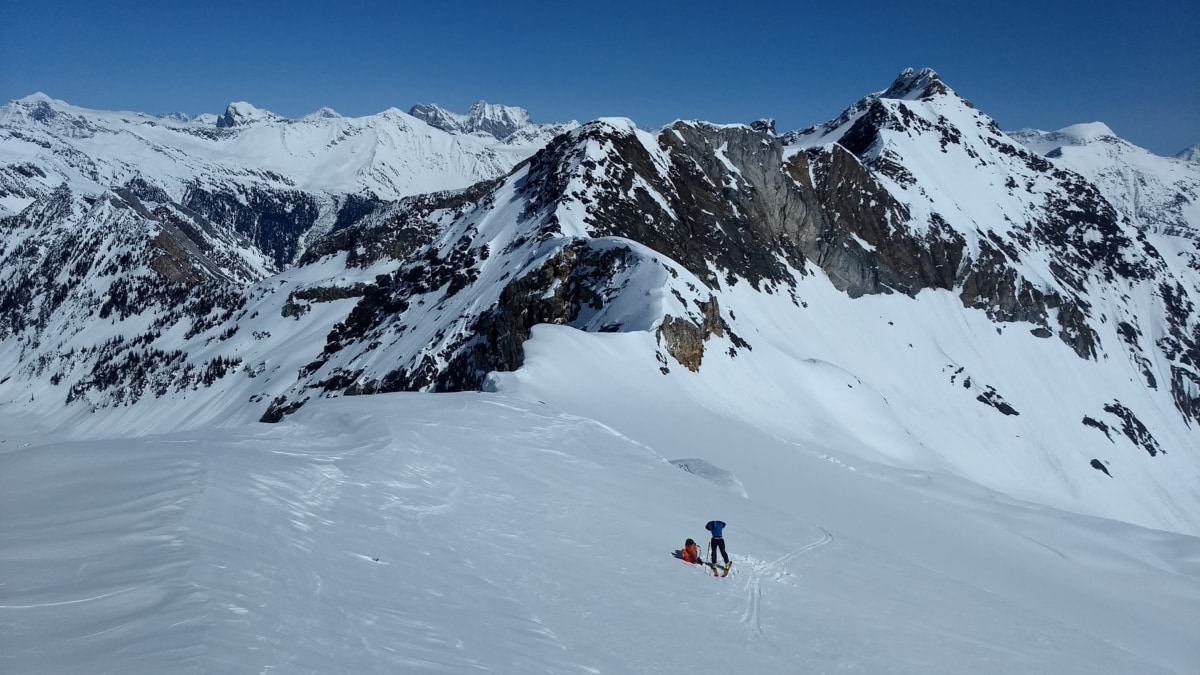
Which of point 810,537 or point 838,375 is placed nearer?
point 810,537

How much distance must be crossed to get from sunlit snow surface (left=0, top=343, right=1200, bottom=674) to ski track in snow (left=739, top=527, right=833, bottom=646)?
7 cm

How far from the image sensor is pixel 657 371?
120ft

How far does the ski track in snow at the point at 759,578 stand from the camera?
12166mm

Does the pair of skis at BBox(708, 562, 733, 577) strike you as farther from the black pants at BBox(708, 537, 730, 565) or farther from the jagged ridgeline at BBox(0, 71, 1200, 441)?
the jagged ridgeline at BBox(0, 71, 1200, 441)

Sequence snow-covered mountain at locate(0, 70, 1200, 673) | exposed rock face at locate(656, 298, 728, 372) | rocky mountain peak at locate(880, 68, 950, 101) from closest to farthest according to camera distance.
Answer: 1. snow-covered mountain at locate(0, 70, 1200, 673)
2. exposed rock face at locate(656, 298, 728, 372)
3. rocky mountain peak at locate(880, 68, 950, 101)

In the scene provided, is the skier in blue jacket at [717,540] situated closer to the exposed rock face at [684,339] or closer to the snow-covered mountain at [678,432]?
the snow-covered mountain at [678,432]

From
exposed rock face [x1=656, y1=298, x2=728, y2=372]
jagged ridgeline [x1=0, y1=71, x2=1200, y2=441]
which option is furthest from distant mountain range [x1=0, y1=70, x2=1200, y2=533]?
jagged ridgeline [x1=0, y1=71, x2=1200, y2=441]

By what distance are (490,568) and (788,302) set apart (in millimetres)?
70936

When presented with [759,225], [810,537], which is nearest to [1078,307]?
[759,225]

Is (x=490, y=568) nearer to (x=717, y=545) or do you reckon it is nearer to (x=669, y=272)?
(x=717, y=545)

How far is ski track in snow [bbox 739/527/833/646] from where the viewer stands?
12.2 m

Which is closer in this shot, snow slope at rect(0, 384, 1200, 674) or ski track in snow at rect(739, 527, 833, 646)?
snow slope at rect(0, 384, 1200, 674)

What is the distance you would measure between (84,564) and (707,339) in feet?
123

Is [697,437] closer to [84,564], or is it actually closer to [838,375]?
[84,564]
